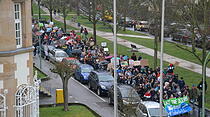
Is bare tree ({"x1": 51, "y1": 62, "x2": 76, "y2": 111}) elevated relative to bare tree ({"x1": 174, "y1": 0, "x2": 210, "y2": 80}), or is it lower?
lower

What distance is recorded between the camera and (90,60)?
37219mm

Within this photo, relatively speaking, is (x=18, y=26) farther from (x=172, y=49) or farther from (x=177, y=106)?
(x=172, y=49)

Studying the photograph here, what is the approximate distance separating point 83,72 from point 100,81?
398cm

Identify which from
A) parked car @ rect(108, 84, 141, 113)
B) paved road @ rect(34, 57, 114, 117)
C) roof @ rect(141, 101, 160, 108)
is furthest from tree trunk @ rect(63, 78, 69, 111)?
roof @ rect(141, 101, 160, 108)

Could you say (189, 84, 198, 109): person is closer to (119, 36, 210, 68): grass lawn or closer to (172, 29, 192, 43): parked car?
(119, 36, 210, 68): grass lawn

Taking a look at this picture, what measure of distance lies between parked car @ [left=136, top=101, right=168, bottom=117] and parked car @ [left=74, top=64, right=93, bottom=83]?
34.3 feet

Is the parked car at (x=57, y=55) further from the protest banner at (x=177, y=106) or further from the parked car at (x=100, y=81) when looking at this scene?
the protest banner at (x=177, y=106)

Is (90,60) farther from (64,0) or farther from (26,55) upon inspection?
(64,0)

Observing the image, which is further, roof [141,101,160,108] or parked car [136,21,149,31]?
parked car [136,21,149,31]

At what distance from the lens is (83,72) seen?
112 feet

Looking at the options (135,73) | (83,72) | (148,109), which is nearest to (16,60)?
(148,109)

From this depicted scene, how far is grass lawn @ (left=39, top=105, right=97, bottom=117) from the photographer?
25.0 metres

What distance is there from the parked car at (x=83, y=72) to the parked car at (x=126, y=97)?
5.97 m

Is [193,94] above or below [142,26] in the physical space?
below
